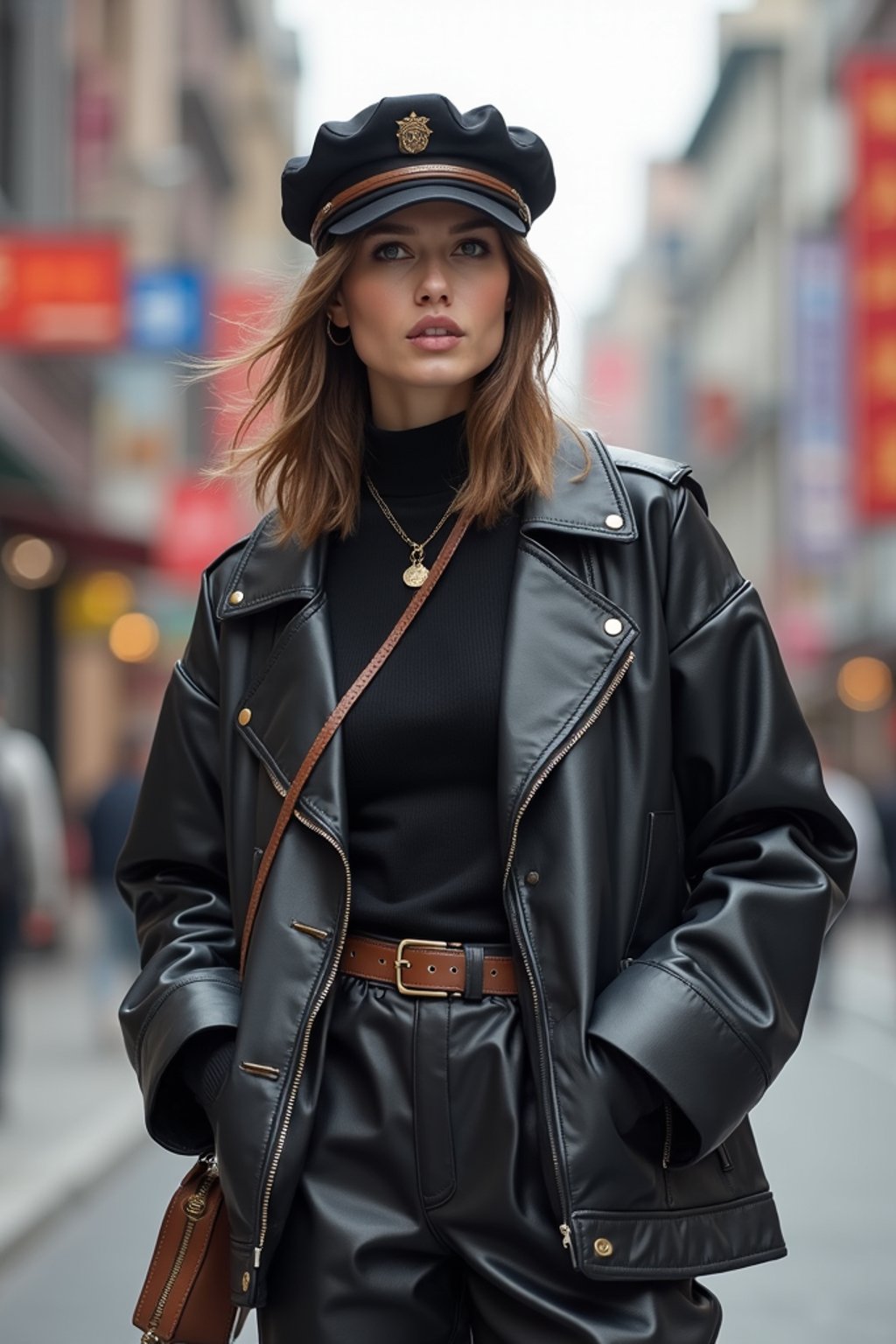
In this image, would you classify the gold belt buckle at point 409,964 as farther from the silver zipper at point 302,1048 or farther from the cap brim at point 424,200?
the cap brim at point 424,200

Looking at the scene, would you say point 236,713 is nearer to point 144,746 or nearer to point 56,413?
point 144,746

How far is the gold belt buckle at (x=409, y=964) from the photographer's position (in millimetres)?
2744

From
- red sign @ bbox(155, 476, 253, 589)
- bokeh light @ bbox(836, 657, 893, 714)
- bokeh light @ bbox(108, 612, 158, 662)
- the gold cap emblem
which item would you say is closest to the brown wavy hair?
the gold cap emblem

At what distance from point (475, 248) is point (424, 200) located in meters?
0.12

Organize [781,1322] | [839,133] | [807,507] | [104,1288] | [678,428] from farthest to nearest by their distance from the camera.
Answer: [678,428], [839,133], [807,507], [104,1288], [781,1322]

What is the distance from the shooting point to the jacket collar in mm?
2863

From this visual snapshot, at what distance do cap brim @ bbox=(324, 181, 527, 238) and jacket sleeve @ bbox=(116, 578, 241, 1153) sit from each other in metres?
0.56

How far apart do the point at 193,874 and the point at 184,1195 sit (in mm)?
428

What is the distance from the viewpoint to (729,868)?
8.97 feet

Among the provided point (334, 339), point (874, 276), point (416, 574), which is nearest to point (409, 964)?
point (416, 574)

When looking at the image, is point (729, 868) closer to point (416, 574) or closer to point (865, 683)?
point (416, 574)

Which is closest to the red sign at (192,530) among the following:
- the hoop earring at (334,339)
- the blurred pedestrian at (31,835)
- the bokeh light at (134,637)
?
the bokeh light at (134,637)

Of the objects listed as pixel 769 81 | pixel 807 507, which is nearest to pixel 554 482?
pixel 807 507

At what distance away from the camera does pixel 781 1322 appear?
6.54m
